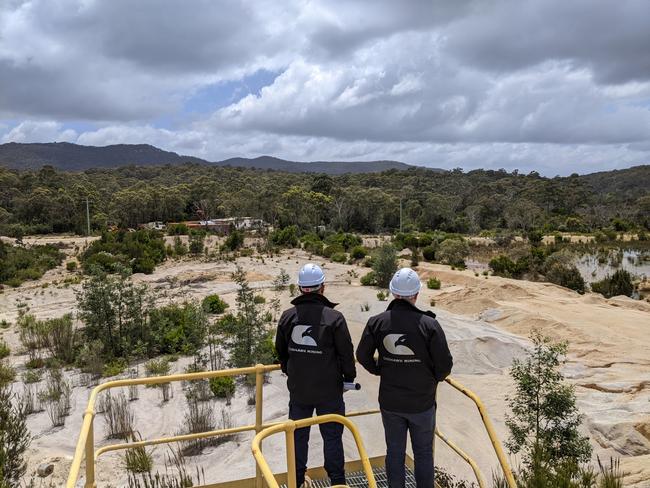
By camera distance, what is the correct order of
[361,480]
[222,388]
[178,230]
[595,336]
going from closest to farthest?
[361,480] < [222,388] < [595,336] < [178,230]

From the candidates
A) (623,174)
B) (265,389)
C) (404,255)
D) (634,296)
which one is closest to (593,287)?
(634,296)

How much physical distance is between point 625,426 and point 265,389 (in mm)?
6114

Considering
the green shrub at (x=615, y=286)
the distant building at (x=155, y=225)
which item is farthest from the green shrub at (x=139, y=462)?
the distant building at (x=155, y=225)

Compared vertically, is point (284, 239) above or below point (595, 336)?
above

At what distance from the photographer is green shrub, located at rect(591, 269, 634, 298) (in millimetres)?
22750

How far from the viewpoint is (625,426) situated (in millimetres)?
7965

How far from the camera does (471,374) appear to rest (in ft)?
38.5

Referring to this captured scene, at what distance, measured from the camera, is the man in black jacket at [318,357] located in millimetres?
3928

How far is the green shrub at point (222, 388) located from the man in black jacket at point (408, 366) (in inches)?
228

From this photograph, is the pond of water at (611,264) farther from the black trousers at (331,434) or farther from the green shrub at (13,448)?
the green shrub at (13,448)

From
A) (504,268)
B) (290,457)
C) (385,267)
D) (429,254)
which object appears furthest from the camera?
(429,254)

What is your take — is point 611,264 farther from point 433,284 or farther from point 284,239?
point 284,239

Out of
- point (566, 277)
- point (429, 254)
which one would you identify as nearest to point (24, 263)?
point (429, 254)

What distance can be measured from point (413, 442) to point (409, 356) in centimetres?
71
